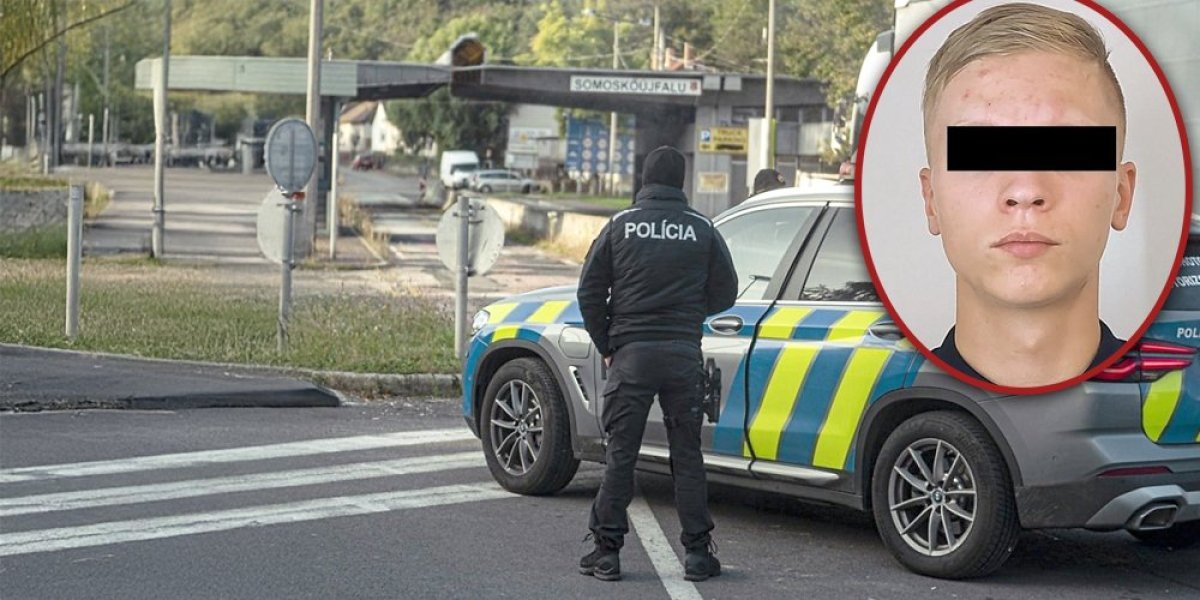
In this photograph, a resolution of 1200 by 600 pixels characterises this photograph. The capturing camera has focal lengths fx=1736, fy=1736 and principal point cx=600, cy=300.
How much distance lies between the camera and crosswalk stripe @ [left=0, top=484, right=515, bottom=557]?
7578mm

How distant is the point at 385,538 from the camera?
784 cm

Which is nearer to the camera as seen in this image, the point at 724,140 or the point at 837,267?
the point at 837,267

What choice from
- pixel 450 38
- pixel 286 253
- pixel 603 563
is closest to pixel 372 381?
pixel 286 253

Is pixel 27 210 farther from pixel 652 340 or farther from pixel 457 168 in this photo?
pixel 457 168

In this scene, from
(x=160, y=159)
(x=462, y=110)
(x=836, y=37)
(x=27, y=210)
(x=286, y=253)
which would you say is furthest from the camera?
(x=462, y=110)

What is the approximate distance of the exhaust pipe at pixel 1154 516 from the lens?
6750 mm

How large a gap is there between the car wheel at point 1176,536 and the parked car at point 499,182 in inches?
2925

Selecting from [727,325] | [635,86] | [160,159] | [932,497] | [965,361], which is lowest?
[932,497]

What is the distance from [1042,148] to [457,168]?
8583 cm

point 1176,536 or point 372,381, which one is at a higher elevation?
point 1176,536

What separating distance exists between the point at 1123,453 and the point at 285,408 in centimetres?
721

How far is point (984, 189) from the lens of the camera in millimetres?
4508

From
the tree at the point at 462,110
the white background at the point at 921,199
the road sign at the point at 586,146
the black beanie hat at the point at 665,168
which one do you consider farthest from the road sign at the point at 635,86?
the tree at the point at 462,110

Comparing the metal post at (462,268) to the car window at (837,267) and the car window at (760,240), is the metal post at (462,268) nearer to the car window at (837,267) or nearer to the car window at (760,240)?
the car window at (760,240)
